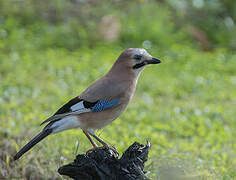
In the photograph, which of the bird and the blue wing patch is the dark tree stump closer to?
the bird

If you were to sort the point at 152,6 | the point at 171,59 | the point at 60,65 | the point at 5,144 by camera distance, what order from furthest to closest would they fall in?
the point at 152,6
the point at 171,59
the point at 60,65
the point at 5,144

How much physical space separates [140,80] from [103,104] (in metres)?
4.38

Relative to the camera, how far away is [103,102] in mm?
4539

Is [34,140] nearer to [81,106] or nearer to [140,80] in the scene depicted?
[81,106]

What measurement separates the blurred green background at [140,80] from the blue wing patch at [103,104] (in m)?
0.64

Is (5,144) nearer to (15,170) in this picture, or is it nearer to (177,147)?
(15,170)

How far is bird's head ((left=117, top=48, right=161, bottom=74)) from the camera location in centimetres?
455

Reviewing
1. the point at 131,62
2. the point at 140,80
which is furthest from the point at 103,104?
the point at 140,80

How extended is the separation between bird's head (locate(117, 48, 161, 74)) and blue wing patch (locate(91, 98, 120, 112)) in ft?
1.15

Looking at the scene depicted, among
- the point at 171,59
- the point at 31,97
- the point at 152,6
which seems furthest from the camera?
the point at 152,6

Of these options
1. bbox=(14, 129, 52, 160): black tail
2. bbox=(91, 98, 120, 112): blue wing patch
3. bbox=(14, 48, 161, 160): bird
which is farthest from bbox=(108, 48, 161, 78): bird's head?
bbox=(14, 129, 52, 160): black tail

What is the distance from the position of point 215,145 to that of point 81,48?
4.06 meters

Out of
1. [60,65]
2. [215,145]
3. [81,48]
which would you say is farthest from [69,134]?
[81,48]

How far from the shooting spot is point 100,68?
908 cm
